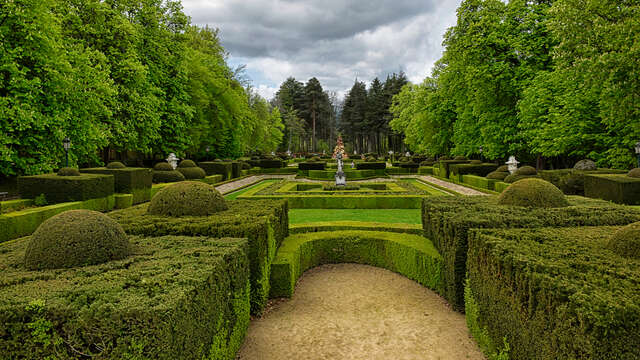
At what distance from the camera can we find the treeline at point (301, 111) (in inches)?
3130

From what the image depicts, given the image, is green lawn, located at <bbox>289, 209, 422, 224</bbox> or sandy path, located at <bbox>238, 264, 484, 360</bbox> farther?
green lawn, located at <bbox>289, 209, 422, 224</bbox>

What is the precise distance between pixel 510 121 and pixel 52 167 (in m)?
26.5

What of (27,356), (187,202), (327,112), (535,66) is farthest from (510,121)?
(327,112)

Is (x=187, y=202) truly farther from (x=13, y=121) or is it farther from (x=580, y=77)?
(x=580, y=77)

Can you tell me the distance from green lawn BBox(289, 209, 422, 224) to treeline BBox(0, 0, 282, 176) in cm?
1125

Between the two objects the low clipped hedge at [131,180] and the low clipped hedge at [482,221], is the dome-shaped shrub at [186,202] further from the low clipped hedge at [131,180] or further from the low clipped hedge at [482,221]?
the low clipped hedge at [131,180]

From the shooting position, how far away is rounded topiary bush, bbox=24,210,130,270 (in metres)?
4.29

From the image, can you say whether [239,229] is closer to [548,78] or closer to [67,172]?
[67,172]

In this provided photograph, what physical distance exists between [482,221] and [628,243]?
2185 millimetres

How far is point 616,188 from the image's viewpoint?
12.2m

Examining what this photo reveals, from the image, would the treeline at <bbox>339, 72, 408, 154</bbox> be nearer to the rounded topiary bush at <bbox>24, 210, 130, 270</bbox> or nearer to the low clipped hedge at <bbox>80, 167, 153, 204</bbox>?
the low clipped hedge at <bbox>80, 167, 153, 204</bbox>

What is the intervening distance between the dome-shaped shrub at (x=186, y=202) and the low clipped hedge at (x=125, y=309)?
2684 millimetres

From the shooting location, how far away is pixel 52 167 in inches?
640

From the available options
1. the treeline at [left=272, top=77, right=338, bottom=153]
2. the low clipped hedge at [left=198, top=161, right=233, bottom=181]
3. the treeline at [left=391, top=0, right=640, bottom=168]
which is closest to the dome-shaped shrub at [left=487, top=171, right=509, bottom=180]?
the treeline at [left=391, top=0, right=640, bottom=168]
